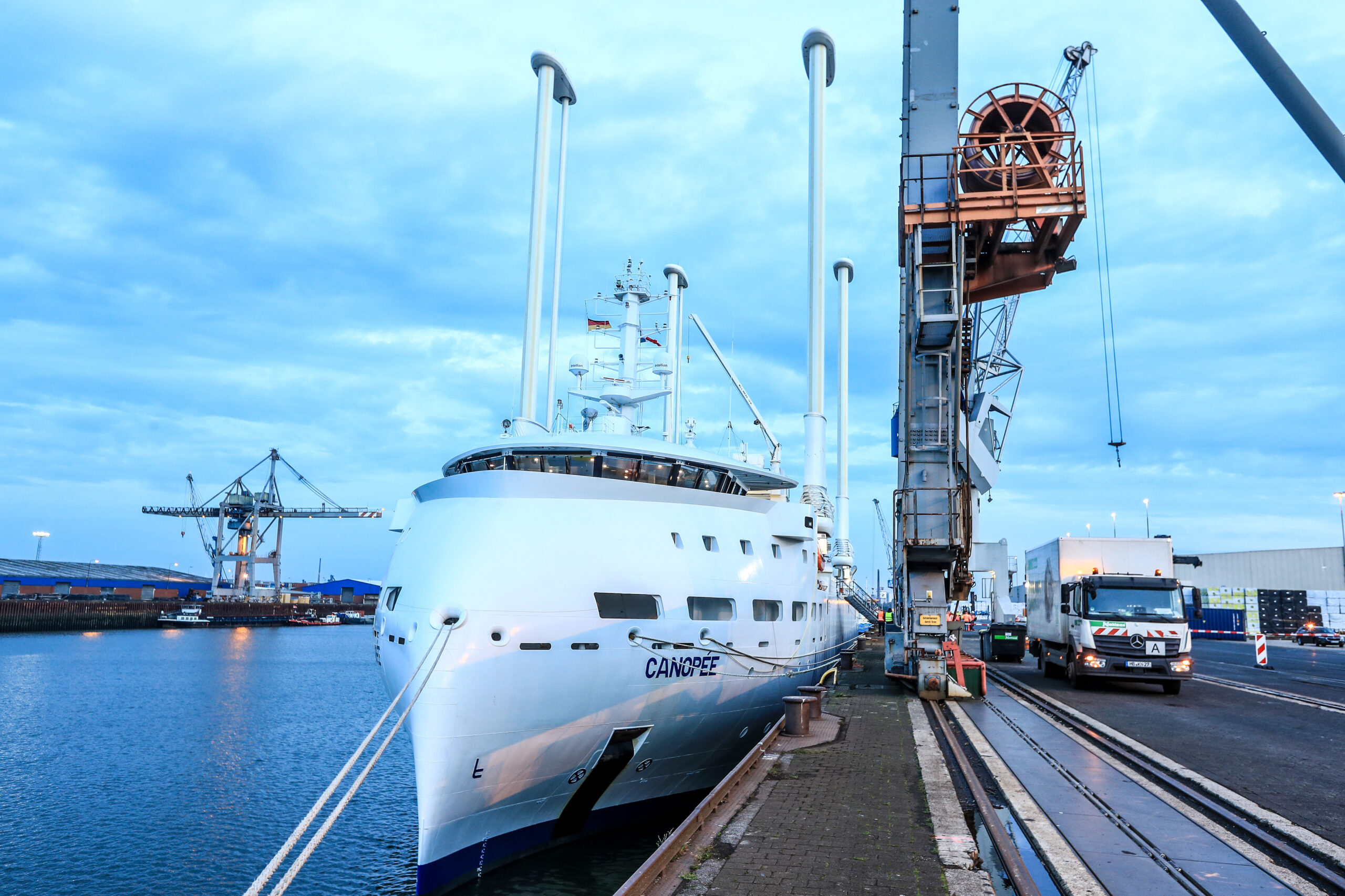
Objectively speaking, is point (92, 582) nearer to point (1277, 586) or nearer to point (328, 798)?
point (328, 798)

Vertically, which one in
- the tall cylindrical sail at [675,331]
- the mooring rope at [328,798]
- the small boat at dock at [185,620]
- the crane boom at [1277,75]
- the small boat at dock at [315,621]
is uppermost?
the tall cylindrical sail at [675,331]

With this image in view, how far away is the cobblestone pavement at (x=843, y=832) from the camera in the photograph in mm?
6754

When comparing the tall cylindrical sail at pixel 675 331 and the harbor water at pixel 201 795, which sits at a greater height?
the tall cylindrical sail at pixel 675 331

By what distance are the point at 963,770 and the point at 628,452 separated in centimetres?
748

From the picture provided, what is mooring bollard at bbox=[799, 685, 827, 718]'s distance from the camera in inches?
597

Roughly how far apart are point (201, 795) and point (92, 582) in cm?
11648

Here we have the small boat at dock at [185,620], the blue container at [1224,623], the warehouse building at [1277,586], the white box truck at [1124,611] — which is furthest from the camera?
the small boat at dock at [185,620]

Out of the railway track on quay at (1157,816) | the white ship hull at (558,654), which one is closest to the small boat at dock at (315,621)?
the white ship hull at (558,654)

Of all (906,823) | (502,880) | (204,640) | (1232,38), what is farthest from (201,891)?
(204,640)

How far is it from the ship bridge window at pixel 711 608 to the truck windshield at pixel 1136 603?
12494 mm

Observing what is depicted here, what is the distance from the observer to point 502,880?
1148 cm

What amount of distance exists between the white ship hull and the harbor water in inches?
46.4

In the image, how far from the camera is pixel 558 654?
10.9 m

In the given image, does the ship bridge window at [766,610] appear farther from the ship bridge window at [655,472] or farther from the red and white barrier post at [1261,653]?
the red and white barrier post at [1261,653]
